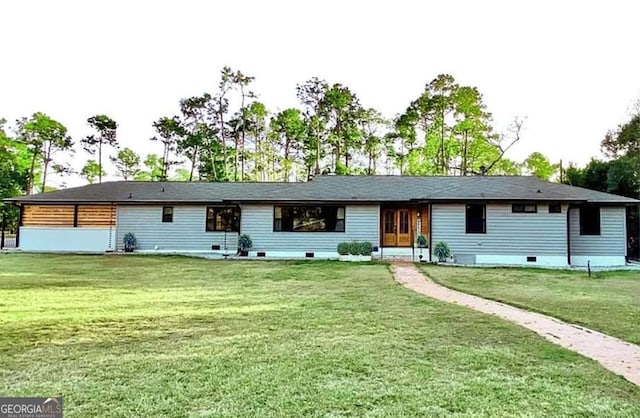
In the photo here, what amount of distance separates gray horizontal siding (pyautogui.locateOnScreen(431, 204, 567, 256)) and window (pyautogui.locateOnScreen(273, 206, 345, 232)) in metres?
3.65

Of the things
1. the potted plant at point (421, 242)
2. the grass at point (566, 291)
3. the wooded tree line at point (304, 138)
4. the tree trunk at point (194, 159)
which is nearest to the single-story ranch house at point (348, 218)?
the potted plant at point (421, 242)

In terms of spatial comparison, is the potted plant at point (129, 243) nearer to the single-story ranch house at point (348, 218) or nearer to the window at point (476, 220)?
the single-story ranch house at point (348, 218)

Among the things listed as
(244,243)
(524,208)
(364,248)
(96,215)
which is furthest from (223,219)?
(524,208)

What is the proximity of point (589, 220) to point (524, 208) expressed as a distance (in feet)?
9.07

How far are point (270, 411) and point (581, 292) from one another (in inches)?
337

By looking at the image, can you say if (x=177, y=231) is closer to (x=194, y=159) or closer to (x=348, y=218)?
(x=348, y=218)

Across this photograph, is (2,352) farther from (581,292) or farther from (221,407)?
(581,292)

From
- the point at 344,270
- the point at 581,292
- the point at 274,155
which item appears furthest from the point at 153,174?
the point at 581,292

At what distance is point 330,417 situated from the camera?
303 centimetres

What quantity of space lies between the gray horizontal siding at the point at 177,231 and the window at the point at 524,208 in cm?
1088

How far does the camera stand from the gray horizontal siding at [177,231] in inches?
750

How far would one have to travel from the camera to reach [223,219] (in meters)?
19.2

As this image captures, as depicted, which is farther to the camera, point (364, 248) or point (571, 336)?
point (364, 248)

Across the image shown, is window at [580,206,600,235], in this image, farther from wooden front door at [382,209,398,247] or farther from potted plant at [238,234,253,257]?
potted plant at [238,234,253,257]
